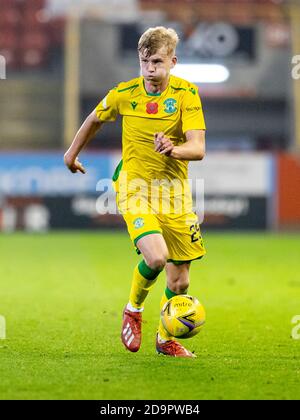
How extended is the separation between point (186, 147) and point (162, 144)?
283 millimetres

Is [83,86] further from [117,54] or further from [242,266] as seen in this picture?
[242,266]

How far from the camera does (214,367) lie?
249 inches

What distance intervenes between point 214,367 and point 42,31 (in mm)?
22481

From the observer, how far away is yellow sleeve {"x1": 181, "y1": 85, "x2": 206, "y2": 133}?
6.70 metres

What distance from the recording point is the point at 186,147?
21.3 feet

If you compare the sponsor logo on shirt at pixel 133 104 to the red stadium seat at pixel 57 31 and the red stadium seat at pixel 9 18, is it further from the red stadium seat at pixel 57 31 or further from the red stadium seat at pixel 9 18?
the red stadium seat at pixel 9 18

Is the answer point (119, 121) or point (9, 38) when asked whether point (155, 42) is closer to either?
point (119, 121)

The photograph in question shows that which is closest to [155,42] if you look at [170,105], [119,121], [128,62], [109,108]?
[170,105]

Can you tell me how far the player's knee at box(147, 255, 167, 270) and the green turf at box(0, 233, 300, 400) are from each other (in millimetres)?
630

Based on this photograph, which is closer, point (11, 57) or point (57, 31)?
point (57, 31)

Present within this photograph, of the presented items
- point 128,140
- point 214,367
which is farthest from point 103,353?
point 128,140

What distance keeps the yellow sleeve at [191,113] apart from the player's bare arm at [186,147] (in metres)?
0.04

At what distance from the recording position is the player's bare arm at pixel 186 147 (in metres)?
6.27

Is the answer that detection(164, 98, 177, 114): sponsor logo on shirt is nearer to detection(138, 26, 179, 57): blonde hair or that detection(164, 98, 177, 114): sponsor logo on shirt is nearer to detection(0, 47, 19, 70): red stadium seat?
detection(138, 26, 179, 57): blonde hair
